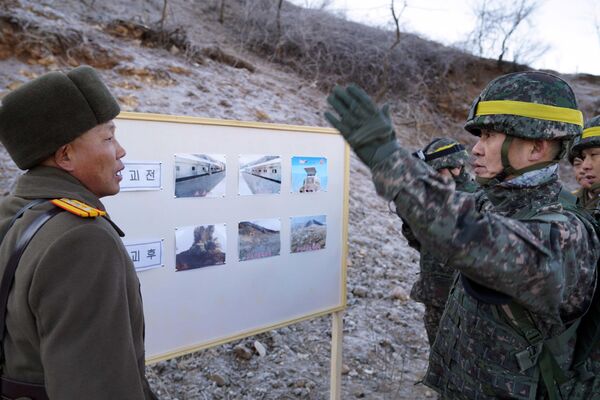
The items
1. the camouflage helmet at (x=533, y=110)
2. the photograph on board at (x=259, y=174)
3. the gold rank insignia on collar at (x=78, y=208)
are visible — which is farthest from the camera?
the photograph on board at (x=259, y=174)

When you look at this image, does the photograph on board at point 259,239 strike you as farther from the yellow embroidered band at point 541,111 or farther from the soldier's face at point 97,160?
the yellow embroidered band at point 541,111

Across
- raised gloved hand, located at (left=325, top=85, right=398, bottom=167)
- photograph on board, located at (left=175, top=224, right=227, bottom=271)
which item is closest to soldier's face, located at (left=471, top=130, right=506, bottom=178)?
raised gloved hand, located at (left=325, top=85, right=398, bottom=167)

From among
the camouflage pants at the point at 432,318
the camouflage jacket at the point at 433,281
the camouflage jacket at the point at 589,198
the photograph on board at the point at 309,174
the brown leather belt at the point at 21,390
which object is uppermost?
the photograph on board at the point at 309,174

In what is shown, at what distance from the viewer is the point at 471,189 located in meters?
3.40

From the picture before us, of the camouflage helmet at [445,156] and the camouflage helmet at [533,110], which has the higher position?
the camouflage helmet at [533,110]

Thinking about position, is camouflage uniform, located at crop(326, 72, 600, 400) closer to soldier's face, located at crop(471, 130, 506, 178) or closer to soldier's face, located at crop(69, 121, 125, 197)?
soldier's face, located at crop(471, 130, 506, 178)

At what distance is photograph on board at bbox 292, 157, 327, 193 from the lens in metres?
2.88

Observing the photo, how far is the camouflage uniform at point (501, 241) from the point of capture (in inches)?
47.8

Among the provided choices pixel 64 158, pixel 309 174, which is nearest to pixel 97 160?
pixel 64 158

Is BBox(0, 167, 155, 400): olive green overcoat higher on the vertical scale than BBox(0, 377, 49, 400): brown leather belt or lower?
higher

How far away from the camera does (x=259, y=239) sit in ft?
8.94

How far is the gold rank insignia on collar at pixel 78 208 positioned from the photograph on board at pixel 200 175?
1008mm

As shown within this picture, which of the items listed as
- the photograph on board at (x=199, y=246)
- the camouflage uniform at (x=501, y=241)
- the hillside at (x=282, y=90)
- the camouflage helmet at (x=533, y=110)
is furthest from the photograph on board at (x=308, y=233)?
the camouflage helmet at (x=533, y=110)

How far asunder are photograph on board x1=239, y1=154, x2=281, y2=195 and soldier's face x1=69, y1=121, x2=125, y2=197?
112cm
